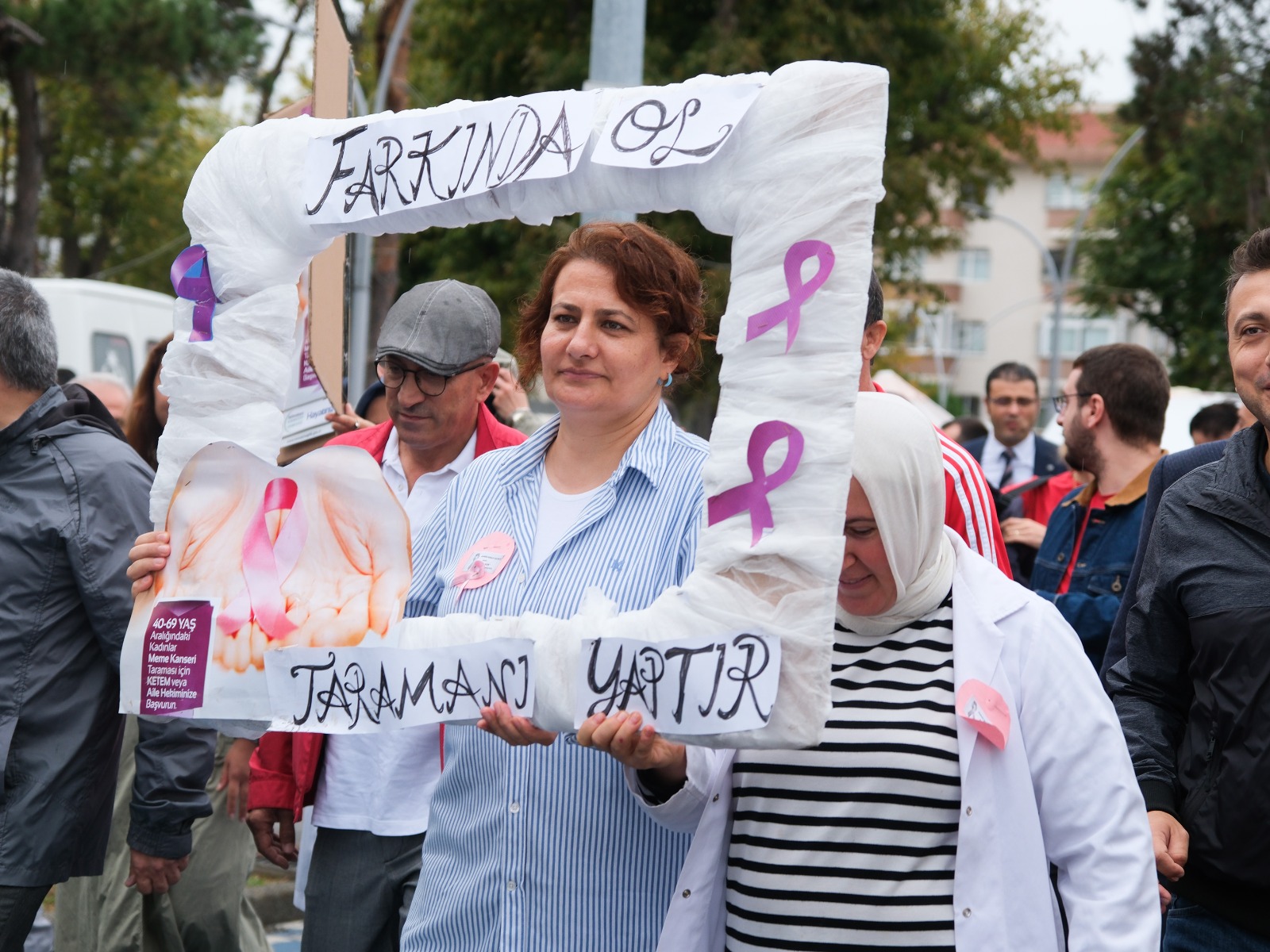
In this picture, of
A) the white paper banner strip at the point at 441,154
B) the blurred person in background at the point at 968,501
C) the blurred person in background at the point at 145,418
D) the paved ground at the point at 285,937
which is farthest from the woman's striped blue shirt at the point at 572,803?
the paved ground at the point at 285,937

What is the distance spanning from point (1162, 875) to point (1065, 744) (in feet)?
2.01

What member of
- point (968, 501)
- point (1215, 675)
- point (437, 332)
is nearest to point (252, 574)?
point (437, 332)

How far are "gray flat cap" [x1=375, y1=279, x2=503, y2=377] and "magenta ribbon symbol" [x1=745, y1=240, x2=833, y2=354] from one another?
1.67 meters

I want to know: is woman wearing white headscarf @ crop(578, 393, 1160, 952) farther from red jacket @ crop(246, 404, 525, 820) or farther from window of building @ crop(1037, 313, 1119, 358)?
window of building @ crop(1037, 313, 1119, 358)

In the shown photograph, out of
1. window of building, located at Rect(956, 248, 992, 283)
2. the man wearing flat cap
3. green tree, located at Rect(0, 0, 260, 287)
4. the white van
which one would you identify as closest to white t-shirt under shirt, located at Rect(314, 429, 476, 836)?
the man wearing flat cap

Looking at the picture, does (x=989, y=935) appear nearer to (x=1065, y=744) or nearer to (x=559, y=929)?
(x=1065, y=744)

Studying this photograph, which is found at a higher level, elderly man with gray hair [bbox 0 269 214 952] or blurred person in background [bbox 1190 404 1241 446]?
blurred person in background [bbox 1190 404 1241 446]

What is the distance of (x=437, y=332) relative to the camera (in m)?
3.89

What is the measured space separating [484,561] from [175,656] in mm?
571

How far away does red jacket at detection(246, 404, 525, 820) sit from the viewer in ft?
12.6

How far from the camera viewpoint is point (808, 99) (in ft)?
7.63

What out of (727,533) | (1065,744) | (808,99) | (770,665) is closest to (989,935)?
(1065,744)

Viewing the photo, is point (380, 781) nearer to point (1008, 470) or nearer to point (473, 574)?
point (473, 574)

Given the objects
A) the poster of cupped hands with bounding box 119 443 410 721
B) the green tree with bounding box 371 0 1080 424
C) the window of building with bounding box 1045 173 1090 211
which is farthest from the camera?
the window of building with bounding box 1045 173 1090 211
